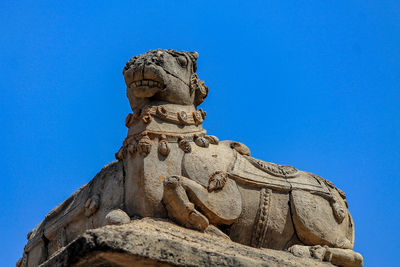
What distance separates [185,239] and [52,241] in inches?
118

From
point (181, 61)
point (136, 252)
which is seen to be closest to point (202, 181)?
point (181, 61)

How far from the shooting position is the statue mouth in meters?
9.39

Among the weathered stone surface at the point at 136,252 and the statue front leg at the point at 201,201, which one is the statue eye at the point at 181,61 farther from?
the weathered stone surface at the point at 136,252

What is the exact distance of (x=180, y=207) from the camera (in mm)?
8609

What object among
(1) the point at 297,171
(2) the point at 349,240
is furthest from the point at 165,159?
(2) the point at 349,240

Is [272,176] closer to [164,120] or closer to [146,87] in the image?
[164,120]

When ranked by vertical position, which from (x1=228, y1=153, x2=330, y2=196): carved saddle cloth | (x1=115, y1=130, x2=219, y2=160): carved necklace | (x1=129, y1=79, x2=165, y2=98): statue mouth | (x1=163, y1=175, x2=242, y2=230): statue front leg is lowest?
(x1=163, y1=175, x2=242, y2=230): statue front leg

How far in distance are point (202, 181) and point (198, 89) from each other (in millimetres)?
1619

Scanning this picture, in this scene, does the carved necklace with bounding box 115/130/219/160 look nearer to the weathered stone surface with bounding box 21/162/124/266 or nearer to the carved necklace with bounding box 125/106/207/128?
the carved necklace with bounding box 125/106/207/128

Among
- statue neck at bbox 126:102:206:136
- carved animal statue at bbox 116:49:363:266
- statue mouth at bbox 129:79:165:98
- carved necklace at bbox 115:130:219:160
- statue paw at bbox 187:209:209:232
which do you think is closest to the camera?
statue paw at bbox 187:209:209:232

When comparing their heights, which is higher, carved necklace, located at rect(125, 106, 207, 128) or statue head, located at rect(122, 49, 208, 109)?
statue head, located at rect(122, 49, 208, 109)

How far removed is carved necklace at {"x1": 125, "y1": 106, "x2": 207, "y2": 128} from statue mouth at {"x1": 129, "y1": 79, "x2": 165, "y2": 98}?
220mm

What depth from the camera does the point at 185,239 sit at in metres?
7.82

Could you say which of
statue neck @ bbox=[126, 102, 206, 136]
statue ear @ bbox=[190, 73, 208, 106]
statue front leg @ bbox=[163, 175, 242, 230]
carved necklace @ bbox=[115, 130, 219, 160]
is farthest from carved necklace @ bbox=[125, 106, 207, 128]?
statue front leg @ bbox=[163, 175, 242, 230]
